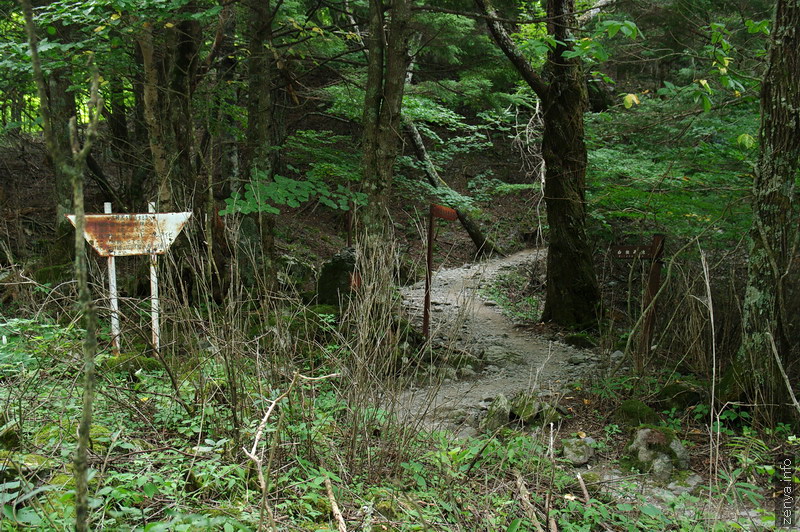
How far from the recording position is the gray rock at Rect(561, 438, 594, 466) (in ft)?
13.6

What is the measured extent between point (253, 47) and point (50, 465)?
219 inches

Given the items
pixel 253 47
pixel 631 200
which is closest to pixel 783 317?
pixel 631 200

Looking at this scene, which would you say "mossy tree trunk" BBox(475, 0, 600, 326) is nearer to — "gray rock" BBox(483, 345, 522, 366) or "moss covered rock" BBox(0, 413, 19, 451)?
"gray rock" BBox(483, 345, 522, 366)

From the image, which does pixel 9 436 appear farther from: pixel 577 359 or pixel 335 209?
pixel 577 359

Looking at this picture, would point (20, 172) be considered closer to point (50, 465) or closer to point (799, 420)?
point (50, 465)

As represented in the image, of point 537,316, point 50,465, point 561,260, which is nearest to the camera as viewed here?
point 50,465

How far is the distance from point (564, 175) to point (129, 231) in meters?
5.64

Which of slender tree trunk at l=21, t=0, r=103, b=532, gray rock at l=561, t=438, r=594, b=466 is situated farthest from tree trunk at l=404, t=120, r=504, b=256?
slender tree trunk at l=21, t=0, r=103, b=532

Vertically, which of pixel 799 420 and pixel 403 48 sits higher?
pixel 403 48

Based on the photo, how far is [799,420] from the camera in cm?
414

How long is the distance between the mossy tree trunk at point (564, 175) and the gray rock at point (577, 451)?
11.9 feet

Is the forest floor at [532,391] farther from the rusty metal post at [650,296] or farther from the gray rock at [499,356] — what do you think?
the rusty metal post at [650,296]

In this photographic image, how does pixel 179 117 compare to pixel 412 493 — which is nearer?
pixel 412 493

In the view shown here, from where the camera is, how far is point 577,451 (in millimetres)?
4227
